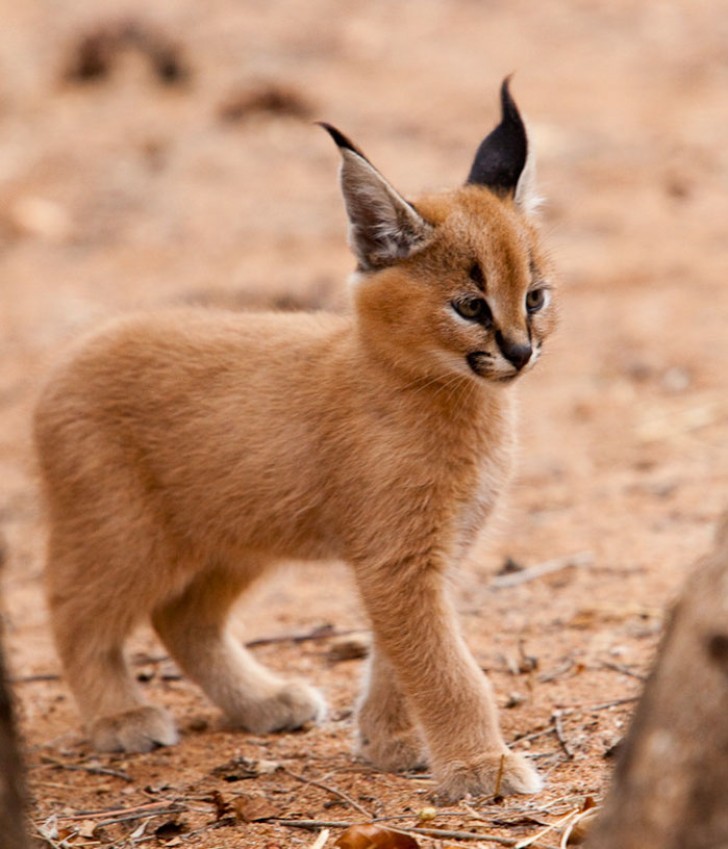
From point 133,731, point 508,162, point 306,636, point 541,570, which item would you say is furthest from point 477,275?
point 541,570

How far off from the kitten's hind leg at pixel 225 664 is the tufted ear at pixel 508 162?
1834mm

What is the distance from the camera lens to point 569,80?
1623 centimetres

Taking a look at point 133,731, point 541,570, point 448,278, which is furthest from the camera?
point 541,570

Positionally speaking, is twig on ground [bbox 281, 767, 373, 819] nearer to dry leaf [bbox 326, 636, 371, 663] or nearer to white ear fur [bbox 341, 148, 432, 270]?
dry leaf [bbox 326, 636, 371, 663]

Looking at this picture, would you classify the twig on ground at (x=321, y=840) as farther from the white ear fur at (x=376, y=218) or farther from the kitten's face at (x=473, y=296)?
the white ear fur at (x=376, y=218)

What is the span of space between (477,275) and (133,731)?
218cm

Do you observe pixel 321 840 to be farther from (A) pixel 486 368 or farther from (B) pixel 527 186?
(B) pixel 527 186

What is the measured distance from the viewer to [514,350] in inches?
172

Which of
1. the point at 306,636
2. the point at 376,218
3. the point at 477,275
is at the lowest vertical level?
the point at 306,636

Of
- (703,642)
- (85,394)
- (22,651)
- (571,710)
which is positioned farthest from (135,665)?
(703,642)

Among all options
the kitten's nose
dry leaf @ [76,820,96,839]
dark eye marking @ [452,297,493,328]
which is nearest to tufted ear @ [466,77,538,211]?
dark eye marking @ [452,297,493,328]

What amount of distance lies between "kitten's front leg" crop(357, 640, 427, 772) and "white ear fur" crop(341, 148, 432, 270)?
1.38m

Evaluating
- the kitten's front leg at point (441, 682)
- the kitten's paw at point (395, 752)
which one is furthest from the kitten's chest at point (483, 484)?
the kitten's paw at point (395, 752)

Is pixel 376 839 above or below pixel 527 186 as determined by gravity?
below
